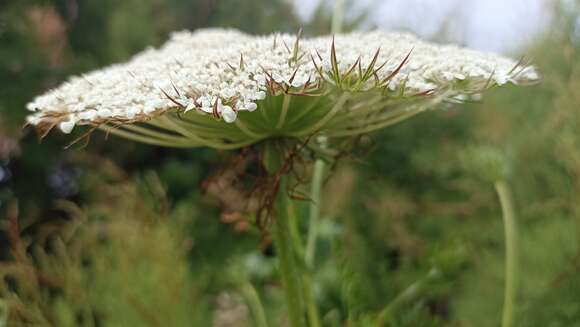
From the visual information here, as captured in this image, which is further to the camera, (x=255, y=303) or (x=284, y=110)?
Result: (x=255, y=303)

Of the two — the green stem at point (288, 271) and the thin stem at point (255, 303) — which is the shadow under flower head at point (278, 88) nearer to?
the green stem at point (288, 271)

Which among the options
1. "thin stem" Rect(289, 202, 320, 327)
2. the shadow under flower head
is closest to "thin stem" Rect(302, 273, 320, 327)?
"thin stem" Rect(289, 202, 320, 327)

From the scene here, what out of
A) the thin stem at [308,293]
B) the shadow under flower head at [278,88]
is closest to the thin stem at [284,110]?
the shadow under flower head at [278,88]

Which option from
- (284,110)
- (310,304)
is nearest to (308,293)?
(310,304)

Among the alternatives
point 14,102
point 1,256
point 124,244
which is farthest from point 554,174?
point 1,256

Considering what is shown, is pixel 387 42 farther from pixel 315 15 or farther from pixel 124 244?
pixel 315 15

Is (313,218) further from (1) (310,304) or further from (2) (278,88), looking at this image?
(2) (278,88)
